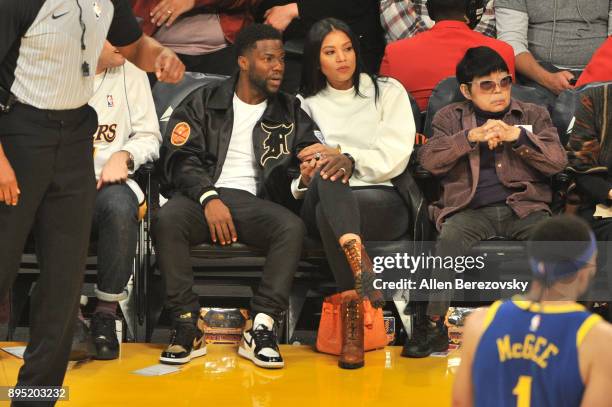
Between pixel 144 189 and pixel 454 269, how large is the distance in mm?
1574

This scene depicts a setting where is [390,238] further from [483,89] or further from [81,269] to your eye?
[81,269]

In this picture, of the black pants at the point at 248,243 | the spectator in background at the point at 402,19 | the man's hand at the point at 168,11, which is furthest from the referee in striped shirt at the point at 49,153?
the spectator in background at the point at 402,19

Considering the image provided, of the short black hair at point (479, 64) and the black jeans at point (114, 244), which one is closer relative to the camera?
the black jeans at point (114, 244)

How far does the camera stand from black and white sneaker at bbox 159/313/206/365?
5008mm

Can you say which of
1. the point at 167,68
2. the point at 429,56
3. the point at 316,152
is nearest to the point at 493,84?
the point at 429,56

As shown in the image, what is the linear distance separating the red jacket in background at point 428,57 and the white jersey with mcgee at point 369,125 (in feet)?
1.19

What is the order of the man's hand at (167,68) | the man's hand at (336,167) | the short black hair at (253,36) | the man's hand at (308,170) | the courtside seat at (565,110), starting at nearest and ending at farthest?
the man's hand at (167,68) → the man's hand at (336,167) → the man's hand at (308,170) → the short black hair at (253,36) → the courtside seat at (565,110)

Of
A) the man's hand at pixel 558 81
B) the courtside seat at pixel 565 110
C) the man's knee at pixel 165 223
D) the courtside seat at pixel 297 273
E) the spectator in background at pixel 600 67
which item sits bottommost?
the courtside seat at pixel 297 273

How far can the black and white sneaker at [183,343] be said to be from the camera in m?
5.01

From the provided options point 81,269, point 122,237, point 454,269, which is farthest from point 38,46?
point 454,269

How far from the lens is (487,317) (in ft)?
8.79

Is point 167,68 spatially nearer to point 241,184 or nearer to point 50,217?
point 50,217

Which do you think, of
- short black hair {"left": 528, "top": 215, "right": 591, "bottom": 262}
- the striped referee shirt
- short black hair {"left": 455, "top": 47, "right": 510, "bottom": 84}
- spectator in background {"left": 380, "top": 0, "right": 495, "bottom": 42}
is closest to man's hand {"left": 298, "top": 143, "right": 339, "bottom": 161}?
short black hair {"left": 455, "top": 47, "right": 510, "bottom": 84}

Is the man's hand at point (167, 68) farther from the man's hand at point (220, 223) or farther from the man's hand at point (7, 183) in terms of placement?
the man's hand at point (220, 223)
